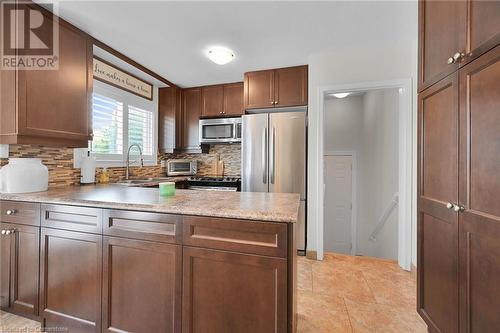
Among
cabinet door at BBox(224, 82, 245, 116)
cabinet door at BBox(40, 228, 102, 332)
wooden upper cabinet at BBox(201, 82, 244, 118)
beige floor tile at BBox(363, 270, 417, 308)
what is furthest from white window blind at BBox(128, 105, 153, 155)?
beige floor tile at BBox(363, 270, 417, 308)

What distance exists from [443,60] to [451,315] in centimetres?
137

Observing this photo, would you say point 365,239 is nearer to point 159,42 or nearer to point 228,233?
point 228,233

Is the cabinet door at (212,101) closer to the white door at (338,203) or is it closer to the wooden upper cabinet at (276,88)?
the wooden upper cabinet at (276,88)

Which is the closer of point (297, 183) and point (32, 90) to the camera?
point (32, 90)

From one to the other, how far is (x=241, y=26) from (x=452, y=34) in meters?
1.66

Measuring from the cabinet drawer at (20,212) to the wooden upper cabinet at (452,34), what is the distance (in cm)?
268

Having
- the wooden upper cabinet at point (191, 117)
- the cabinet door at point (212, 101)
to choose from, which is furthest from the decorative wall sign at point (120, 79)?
the cabinet door at point (212, 101)

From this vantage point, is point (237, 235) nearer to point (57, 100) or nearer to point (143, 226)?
point (143, 226)

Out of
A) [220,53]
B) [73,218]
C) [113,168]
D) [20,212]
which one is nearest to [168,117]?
[113,168]

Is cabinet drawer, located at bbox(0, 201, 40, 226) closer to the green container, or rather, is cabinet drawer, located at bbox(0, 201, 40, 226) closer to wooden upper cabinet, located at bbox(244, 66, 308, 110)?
the green container

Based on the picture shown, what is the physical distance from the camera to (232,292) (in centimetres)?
116

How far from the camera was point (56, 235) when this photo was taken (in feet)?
5.04

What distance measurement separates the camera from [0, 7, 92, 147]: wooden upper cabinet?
5.76 ft

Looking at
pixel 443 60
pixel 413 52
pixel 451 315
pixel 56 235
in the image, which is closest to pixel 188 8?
pixel 443 60
